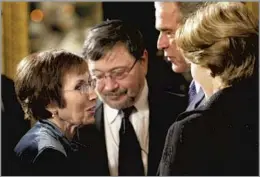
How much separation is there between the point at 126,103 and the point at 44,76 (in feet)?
1.31

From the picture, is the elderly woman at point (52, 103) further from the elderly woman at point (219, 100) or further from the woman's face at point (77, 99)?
the elderly woman at point (219, 100)

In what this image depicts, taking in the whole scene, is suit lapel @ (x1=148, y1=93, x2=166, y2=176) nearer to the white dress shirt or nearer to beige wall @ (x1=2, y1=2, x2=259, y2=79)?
the white dress shirt

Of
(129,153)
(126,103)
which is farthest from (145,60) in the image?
(129,153)

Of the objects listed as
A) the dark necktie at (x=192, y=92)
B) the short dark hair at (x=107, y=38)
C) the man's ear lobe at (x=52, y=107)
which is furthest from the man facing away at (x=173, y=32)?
the man's ear lobe at (x=52, y=107)

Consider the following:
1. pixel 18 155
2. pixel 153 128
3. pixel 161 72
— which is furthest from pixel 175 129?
pixel 18 155

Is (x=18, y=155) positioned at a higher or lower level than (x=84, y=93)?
lower

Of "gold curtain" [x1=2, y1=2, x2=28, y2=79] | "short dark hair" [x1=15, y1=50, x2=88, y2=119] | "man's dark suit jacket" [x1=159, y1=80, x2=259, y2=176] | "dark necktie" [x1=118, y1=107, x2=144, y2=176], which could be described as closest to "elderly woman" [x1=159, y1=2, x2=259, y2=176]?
"man's dark suit jacket" [x1=159, y1=80, x2=259, y2=176]

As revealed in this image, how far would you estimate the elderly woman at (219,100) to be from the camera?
227 centimetres

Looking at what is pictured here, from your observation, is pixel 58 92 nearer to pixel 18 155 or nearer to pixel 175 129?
pixel 18 155

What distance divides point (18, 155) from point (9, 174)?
103 millimetres

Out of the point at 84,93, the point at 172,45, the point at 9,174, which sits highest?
the point at 172,45

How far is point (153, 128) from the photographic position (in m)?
2.40

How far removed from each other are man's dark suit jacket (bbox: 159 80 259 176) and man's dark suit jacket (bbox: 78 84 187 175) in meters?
0.05

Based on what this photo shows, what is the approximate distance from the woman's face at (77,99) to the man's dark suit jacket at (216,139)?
39 cm
